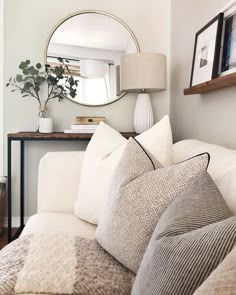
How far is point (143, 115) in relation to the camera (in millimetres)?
2709

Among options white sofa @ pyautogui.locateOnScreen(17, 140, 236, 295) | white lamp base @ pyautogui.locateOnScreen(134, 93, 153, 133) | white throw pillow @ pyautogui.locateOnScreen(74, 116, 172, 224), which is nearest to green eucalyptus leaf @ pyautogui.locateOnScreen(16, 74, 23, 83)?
white lamp base @ pyautogui.locateOnScreen(134, 93, 153, 133)

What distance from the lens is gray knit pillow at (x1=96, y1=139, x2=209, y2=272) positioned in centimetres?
92

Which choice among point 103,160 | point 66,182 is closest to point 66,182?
point 66,182

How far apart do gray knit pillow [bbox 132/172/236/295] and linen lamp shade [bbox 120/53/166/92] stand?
68.0 inches

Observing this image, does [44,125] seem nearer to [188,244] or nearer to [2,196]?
[2,196]

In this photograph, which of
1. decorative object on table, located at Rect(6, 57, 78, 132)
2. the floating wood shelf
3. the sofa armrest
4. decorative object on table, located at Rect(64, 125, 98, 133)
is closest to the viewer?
the floating wood shelf

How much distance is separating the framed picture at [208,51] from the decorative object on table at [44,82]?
1.16m

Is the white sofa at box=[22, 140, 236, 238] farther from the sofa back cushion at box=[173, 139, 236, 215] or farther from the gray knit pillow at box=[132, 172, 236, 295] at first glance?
the gray knit pillow at box=[132, 172, 236, 295]

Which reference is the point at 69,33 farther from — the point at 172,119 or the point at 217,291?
the point at 217,291

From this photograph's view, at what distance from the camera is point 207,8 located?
2.01m

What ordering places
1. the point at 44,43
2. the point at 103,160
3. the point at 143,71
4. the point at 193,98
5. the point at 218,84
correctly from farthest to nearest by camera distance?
the point at 44,43 → the point at 143,71 → the point at 193,98 → the point at 218,84 → the point at 103,160

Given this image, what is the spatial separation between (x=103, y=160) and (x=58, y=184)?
1.12 ft

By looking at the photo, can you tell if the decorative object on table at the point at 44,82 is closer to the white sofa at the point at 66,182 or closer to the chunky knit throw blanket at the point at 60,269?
the white sofa at the point at 66,182

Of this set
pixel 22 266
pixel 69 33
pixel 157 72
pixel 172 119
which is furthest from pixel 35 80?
pixel 22 266
